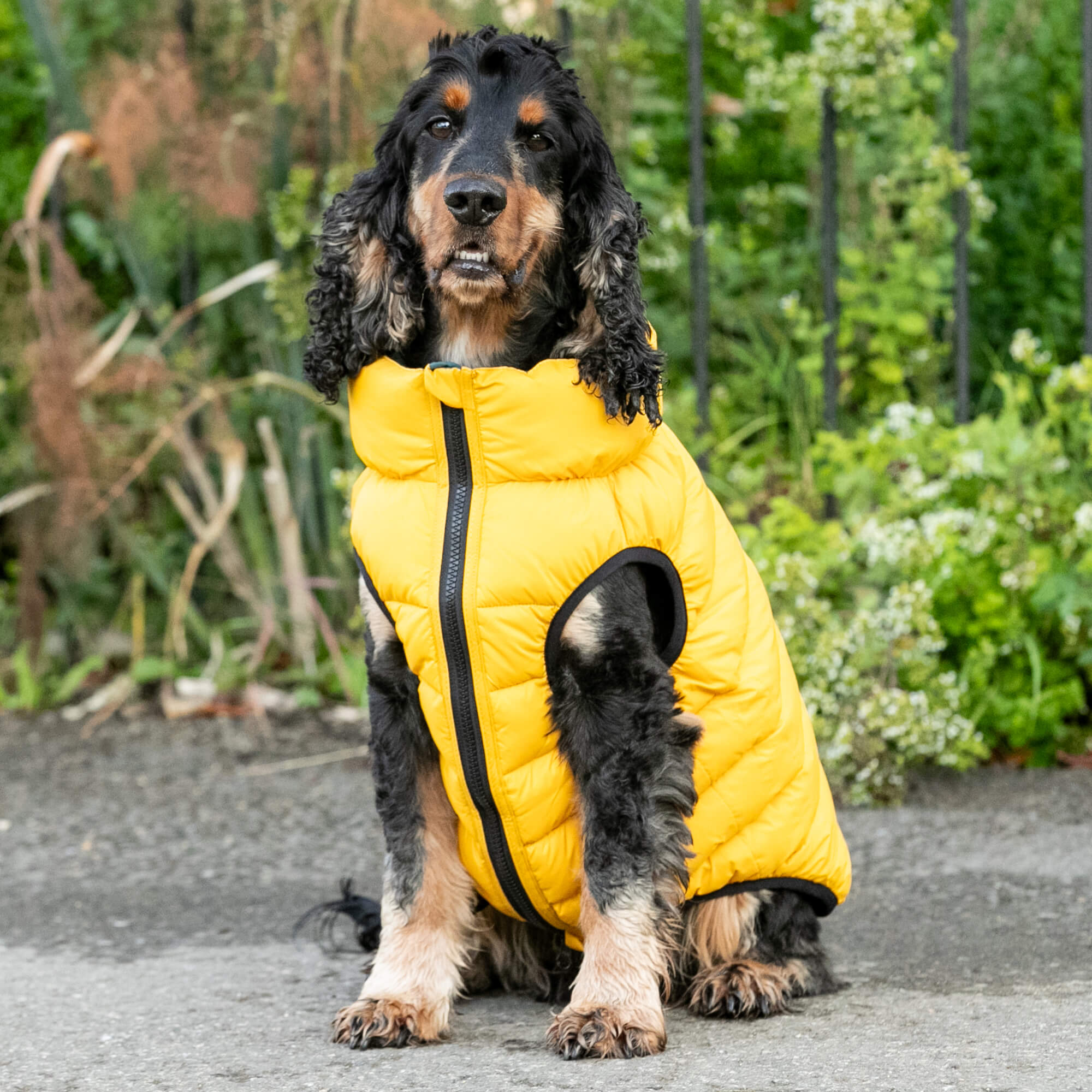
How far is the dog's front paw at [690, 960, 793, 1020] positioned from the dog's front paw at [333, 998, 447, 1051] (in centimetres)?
55

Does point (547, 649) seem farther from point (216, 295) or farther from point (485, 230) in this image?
point (216, 295)

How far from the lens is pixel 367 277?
310 cm

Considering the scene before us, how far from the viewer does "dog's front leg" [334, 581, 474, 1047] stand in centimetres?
286

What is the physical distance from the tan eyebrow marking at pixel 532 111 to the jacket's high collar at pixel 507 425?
535 mm

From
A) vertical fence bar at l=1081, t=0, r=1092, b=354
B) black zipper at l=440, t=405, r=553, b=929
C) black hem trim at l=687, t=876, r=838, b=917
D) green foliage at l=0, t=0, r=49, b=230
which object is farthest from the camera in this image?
green foliage at l=0, t=0, r=49, b=230

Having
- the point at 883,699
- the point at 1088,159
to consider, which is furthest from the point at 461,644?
the point at 1088,159

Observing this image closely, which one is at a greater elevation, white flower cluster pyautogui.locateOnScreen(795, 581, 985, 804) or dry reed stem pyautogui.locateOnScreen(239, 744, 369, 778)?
white flower cluster pyautogui.locateOnScreen(795, 581, 985, 804)

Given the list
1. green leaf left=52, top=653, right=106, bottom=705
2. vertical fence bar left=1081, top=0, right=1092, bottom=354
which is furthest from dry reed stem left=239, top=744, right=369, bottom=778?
vertical fence bar left=1081, top=0, right=1092, bottom=354

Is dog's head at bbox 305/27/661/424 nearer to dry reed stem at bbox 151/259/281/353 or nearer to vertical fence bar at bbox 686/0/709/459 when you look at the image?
vertical fence bar at bbox 686/0/709/459

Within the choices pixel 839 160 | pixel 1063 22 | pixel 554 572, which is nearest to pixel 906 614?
pixel 554 572

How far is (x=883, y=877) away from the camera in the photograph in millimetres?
3855

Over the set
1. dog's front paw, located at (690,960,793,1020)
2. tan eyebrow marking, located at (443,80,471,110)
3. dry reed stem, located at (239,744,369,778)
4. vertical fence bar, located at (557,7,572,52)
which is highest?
vertical fence bar, located at (557,7,572,52)

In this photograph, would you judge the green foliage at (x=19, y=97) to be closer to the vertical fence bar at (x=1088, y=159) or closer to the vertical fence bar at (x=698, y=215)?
the vertical fence bar at (x=698, y=215)

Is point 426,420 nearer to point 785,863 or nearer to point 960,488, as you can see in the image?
point 785,863
